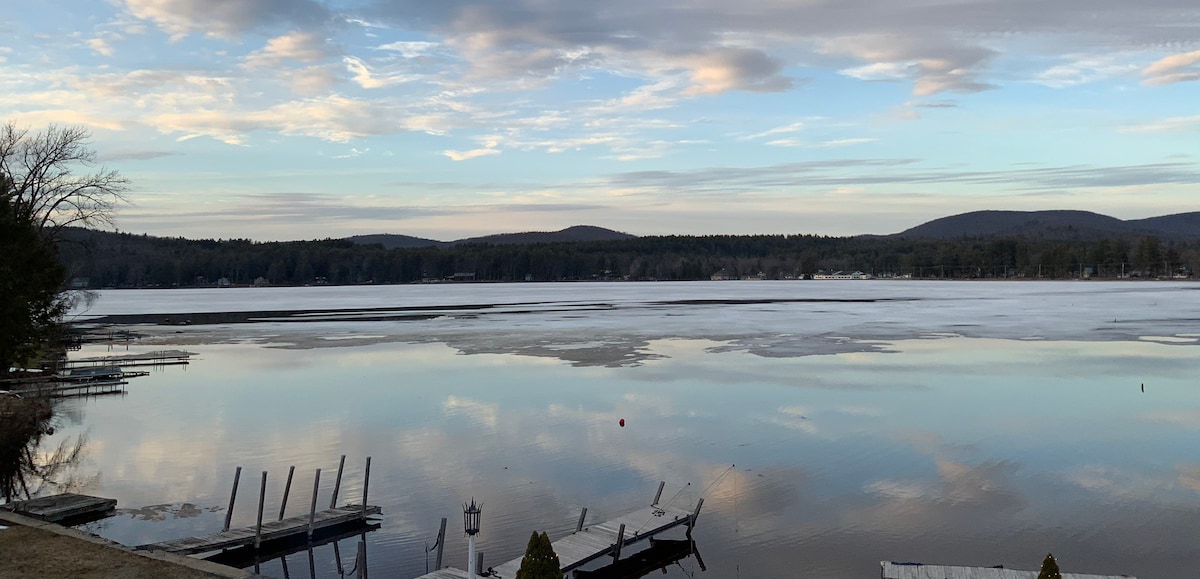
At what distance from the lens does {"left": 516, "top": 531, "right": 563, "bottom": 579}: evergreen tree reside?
35.8 ft

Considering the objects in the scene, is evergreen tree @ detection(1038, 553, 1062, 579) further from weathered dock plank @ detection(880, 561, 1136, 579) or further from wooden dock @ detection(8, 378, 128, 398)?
wooden dock @ detection(8, 378, 128, 398)

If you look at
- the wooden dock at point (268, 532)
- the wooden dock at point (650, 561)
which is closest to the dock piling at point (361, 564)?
the wooden dock at point (268, 532)

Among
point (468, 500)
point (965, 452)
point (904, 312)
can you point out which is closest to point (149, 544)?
point (468, 500)

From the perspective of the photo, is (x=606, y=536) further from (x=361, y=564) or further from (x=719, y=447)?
(x=719, y=447)

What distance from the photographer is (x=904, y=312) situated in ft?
272

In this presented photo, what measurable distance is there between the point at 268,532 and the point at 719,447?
37.5 feet

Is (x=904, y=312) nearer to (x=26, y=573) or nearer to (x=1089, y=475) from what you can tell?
(x=1089, y=475)

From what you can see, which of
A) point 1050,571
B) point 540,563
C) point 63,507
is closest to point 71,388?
point 63,507

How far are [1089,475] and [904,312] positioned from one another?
64738mm

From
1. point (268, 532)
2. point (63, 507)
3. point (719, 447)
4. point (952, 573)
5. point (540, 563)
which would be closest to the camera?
point (540, 563)

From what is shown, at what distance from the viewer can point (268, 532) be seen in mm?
16578

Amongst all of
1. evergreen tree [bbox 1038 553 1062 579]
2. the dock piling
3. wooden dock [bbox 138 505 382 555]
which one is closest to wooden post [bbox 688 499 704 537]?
the dock piling

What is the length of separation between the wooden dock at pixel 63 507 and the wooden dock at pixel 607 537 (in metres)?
8.67

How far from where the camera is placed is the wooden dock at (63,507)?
58.8 ft
